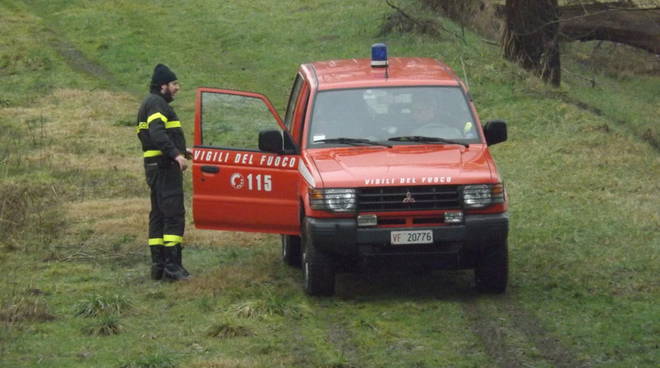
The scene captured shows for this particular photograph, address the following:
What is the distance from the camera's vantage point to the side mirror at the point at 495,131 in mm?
11281

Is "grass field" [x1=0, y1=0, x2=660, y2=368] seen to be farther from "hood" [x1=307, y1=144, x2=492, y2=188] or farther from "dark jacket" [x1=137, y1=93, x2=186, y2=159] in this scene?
"dark jacket" [x1=137, y1=93, x2=186, y2=159]

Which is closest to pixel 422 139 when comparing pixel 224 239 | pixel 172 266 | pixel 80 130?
pixel 172 266

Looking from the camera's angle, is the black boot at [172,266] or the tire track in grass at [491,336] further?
the black boot at [172,266]

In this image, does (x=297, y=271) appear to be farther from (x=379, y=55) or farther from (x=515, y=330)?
(x=515, y=330)

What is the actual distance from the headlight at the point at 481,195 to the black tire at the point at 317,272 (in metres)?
1.23

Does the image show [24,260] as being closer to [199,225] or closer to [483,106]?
[199,225]

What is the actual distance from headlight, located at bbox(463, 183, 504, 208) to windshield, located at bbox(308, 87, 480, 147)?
97 cm

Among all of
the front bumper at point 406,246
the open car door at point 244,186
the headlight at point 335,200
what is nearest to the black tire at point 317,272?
the front bumper at point 406,246

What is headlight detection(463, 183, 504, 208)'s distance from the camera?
10250 millimetres

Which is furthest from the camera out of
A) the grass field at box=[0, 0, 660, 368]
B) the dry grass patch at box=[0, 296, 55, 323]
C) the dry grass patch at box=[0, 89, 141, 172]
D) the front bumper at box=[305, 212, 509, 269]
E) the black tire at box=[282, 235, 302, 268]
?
the dry grass patch at box=[0, 89, 141, 172]

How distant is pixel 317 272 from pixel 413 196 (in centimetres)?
104

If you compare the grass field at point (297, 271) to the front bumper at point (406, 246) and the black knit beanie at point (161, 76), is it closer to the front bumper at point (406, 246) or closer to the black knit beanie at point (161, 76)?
the front bumper at point (406, 246)

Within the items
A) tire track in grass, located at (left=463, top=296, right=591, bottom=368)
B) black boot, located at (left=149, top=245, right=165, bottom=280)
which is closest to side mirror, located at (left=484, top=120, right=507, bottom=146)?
tire track in grass, located at (left=463, top=296, right=591, bottom=368)

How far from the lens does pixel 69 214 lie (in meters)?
14.9
